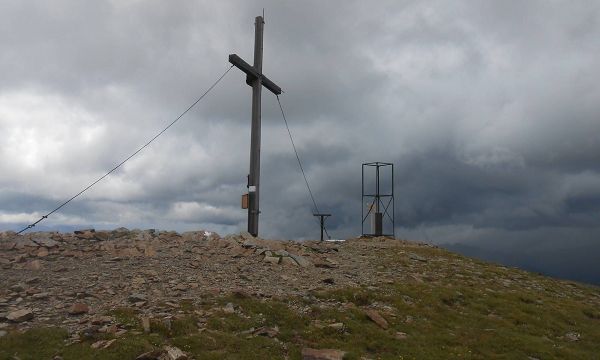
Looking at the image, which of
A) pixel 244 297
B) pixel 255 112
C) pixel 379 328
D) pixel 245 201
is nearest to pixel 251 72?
pixel 255 112

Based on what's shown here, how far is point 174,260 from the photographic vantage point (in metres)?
22.4

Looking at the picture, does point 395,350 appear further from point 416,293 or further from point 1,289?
point 1,289

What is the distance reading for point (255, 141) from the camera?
30703mm

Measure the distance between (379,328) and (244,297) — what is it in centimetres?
521

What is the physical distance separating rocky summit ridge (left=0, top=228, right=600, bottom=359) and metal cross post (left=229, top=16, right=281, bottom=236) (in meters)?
1.99

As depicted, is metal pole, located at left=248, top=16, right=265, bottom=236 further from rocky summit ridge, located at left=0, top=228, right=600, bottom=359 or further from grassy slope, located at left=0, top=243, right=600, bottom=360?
grassy slope, located at left=0, top=243, right=600, bottom=360

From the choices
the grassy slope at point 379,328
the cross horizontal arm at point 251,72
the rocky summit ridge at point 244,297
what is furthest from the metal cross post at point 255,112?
the grassy slope at point 379,328

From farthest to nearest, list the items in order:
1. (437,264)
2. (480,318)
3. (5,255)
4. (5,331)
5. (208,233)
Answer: (437,264), (208,233), (5,255), (480,318), (5,331)

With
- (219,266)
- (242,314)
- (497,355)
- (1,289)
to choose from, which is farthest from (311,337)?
(1,289)

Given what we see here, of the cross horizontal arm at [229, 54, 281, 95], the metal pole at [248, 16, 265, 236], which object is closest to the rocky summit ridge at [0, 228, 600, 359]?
the metal pole at [248, 16, 265, 236]

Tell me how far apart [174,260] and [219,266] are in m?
2.12

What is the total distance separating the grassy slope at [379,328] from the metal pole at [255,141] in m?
10.4

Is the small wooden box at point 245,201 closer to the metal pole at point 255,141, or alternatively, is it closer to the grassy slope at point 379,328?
the metal pole at point 255,141

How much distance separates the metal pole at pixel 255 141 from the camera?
98.8 ft
